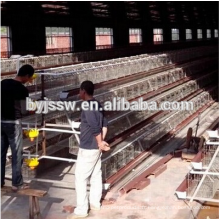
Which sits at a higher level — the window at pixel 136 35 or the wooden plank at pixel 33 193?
the window at pixel 136 35

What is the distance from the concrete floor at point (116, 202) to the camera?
4.41 m

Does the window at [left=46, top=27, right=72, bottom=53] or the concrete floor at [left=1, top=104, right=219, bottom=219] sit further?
the window at [left=46, top=27, right=72, bottom=53]

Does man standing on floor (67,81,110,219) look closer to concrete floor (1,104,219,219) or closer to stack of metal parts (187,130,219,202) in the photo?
concrete floor (1,104,219,219)

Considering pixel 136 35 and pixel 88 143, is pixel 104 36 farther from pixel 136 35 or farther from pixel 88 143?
pixel 88 143

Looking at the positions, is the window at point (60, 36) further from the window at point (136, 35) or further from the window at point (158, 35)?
the window at point (158, 35)

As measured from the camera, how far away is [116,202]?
4.73m

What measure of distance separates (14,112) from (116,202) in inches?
58.2

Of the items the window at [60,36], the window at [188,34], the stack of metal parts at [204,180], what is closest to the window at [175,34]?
the window at [188,34]

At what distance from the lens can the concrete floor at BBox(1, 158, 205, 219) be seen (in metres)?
4.41

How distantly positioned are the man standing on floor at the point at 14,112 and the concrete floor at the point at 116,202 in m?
0.42

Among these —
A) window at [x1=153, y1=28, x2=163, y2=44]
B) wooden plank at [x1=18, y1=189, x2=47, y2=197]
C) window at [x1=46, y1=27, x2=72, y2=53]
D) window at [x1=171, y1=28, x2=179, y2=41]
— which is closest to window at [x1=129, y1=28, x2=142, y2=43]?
window at [x1=153, y1=28, x2=163, y2=44]

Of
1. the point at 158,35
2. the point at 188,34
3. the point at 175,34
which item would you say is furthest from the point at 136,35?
the point at 188,34

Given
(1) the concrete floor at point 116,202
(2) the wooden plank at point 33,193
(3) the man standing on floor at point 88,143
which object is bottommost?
(1) the concrete floor at point 116,202

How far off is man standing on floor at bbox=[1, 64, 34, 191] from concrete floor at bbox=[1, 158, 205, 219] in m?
0.42
